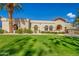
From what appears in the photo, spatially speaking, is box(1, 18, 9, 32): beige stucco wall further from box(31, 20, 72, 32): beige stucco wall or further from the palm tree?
box(31, 20, 72, 32): beige stucco wall

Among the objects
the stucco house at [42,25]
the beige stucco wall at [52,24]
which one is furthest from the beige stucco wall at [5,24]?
the beige stucco wall at [52,24]

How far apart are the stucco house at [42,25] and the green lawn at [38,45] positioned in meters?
0.07

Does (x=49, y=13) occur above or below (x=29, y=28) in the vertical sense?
above

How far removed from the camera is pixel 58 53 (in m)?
2.17

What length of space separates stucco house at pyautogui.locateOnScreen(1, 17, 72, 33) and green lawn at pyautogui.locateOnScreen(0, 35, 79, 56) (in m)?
0.07

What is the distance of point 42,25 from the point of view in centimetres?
223

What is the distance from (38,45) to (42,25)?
208 mm

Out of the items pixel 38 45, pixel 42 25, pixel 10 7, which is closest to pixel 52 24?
pixel 42 25

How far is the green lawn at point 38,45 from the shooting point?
2176mm

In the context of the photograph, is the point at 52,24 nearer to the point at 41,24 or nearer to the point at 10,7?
the point at 41,24

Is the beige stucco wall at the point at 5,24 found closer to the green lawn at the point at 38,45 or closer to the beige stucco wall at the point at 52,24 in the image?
the green lawn at the point at 38,45

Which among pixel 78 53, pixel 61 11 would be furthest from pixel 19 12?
pixel 78 53

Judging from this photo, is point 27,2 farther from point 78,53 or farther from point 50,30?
point 78,53

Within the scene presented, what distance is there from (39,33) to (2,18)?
1.35 ft
